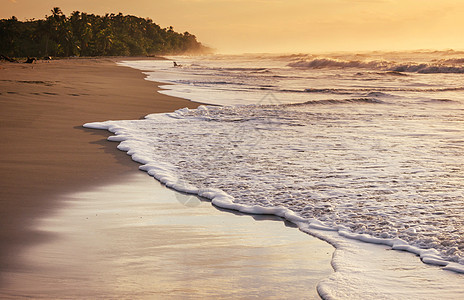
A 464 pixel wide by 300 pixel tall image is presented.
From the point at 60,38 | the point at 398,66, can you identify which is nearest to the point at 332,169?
the point at 398,66

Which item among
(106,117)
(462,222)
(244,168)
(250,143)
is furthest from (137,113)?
(462,222)

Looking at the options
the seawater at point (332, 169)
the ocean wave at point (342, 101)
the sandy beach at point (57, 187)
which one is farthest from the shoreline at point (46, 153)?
the ocean wave at point (342, 101)

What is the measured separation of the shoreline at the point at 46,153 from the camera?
472cm

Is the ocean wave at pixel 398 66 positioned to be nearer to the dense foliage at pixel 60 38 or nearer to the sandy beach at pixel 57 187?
the sandy beach at pixel 57 187

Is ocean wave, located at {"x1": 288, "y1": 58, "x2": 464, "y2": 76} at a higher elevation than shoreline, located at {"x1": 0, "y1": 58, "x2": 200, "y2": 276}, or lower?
higher

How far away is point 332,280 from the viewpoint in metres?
3.55

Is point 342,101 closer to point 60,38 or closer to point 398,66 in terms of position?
point 398,66

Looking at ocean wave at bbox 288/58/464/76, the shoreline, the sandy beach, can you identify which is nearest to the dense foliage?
ocean wave at bbox 288/58/464/76

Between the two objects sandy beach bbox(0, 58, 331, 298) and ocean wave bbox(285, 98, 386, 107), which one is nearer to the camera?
sandy beach bbox(0, 58, 331, 298)

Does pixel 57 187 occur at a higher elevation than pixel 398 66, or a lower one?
lower

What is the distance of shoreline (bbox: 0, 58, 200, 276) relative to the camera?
472cm

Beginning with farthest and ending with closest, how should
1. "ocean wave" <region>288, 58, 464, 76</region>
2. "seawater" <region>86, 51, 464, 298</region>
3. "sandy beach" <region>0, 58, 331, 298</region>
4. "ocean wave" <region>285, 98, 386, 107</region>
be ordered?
"ocean wave" <region>288, 58, 464, 76</region> < "ocean wave" <region>285, 98, 386, 107</region> < "seawater" <region>86, 51, 464, 298</region> < "sandy beach" <region>0, 58, 331, 298</region>

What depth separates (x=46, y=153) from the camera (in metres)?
7.41

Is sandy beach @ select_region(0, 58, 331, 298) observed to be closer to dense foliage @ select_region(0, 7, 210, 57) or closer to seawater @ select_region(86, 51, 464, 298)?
seawater @ select_region(86, 51, 464, 298)
